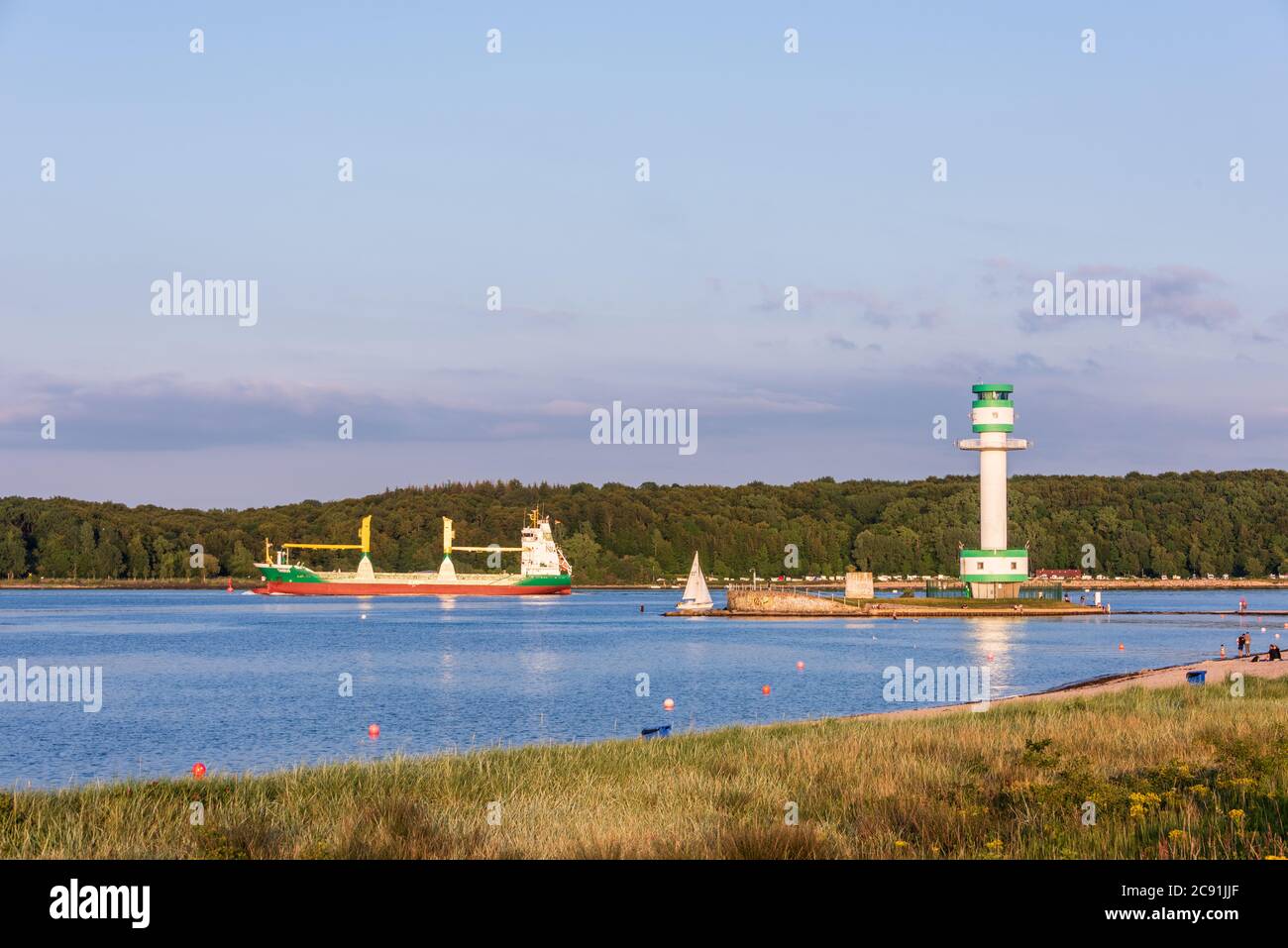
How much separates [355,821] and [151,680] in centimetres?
5191

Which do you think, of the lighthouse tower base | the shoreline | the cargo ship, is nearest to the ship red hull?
the cargo ship

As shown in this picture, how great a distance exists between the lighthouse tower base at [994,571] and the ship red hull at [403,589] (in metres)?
73.3

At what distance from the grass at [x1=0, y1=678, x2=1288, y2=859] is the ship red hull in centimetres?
15402

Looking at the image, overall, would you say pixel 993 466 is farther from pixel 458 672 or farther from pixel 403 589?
pixel 403 589

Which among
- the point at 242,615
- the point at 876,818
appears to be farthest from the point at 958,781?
the point at 242,615

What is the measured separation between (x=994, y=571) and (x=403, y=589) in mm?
91289

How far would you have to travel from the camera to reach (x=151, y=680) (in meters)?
62.0

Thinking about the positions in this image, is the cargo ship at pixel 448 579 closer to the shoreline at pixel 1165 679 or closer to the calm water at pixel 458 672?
the calm water at pixel 458 672

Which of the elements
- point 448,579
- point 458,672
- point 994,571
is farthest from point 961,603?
point 448,579

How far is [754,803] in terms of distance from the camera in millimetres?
16312

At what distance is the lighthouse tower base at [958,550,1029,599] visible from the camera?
113625mm

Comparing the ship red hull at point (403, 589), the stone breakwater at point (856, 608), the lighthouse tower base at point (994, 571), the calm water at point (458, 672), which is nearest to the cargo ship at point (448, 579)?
the ship red hull at point (403, 589)
